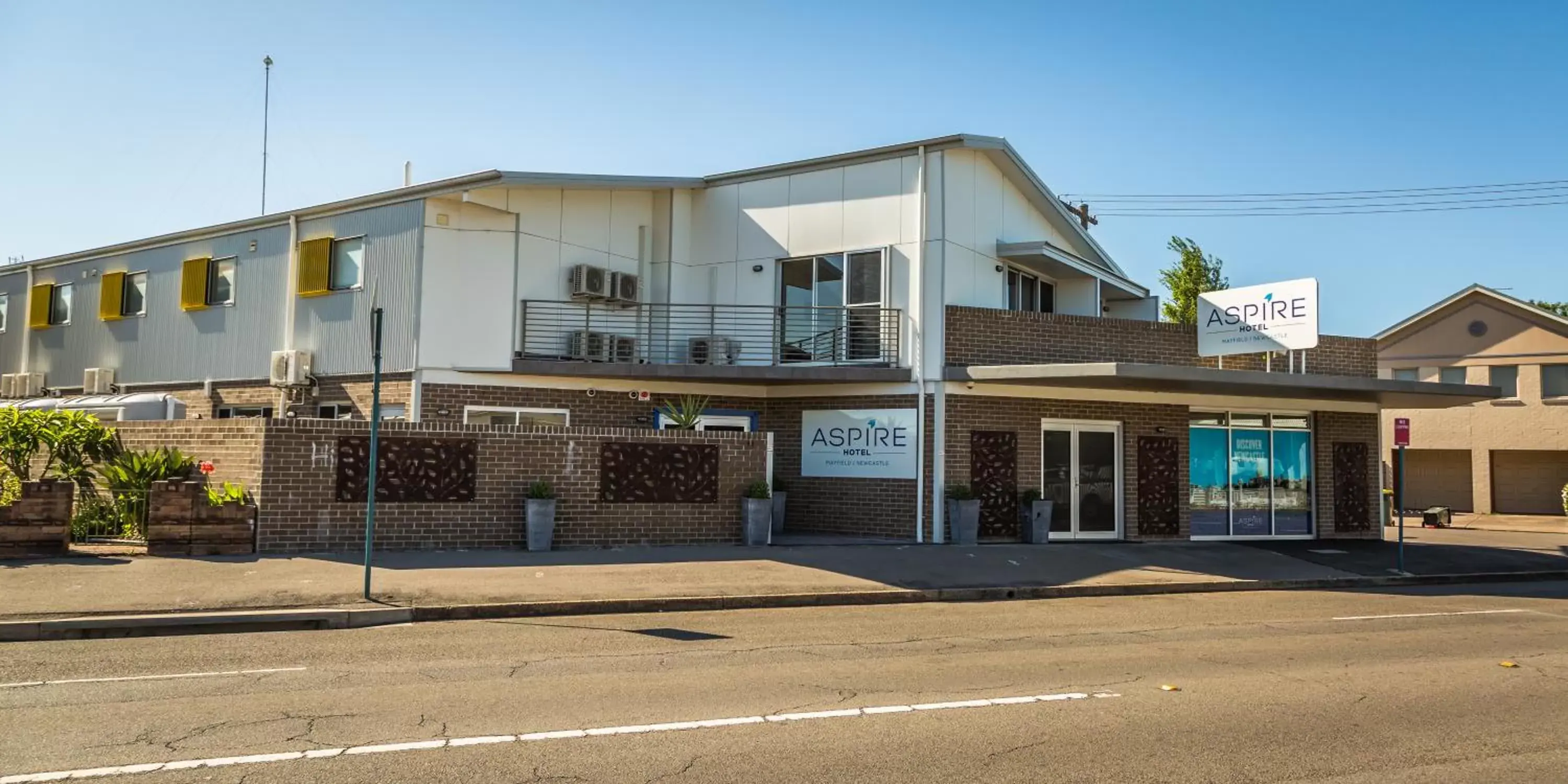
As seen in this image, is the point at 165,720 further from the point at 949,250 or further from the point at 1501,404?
the point at 1501,404

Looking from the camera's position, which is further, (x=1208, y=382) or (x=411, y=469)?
(x=1208, y=382)

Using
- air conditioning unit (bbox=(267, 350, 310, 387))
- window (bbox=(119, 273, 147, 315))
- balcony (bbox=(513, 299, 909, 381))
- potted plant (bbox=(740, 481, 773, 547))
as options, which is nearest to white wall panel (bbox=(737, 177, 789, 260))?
balcony (bbox=(513, 299, 909, 381))

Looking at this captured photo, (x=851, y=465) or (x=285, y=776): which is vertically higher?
(x=851, y=465)

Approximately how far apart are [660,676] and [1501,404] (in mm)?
35105

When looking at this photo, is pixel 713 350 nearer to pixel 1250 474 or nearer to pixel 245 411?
pixel 245 411

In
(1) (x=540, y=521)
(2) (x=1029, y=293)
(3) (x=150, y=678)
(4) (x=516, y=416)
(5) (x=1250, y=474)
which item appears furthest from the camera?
(2) (x=1029, y=293)

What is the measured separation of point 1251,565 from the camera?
57.1 feet

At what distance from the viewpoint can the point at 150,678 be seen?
7848 mm

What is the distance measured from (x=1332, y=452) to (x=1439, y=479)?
17752 mm

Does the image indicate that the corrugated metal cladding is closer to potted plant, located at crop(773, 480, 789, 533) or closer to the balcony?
the balcony

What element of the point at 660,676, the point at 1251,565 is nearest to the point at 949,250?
the point at 1251,565

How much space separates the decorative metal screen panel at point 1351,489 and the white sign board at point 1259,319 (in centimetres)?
444

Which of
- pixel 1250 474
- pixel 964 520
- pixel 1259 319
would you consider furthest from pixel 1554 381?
pixel 964 520

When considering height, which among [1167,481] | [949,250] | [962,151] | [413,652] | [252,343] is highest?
[962,151]
